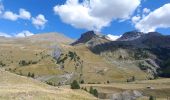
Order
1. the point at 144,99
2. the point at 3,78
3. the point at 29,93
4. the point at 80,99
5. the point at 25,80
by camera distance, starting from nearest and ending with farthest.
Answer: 1. the point at 29,93
2. the point at 80,99
3. the point at 3,78
4. the point at 25,80
5. the point at 144,99

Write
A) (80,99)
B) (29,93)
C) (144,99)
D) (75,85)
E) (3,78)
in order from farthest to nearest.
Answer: (144,99)
(75,85)
(3,78)
(80,99)
(29,93)

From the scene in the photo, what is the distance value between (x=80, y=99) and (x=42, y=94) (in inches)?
439

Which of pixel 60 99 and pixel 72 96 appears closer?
pixel 60 99

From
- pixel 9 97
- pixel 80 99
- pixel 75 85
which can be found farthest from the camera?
pixel 75 85

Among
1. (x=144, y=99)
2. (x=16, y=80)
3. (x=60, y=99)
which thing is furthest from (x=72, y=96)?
(x=144, y=99)

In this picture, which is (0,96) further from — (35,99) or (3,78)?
(3,78)

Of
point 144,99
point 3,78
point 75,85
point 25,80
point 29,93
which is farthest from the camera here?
point 144,99

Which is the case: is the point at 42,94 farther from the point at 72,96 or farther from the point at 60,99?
the point at 72,96

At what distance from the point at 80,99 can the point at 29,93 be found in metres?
13.7

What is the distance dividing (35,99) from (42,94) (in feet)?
15.7

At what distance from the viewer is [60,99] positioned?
61.7 meters

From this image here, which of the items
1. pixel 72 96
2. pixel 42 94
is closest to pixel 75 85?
pixel 72 96

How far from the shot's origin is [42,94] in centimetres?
6219

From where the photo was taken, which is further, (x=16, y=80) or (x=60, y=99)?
(x=16, y=80)
